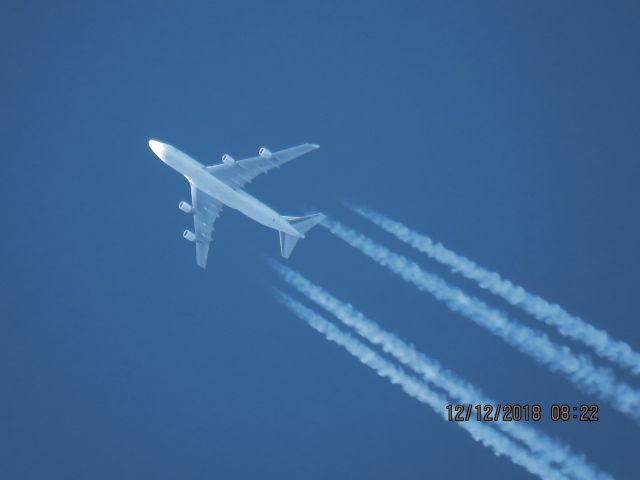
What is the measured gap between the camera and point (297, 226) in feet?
132

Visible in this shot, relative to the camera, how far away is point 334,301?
45281 millimetres

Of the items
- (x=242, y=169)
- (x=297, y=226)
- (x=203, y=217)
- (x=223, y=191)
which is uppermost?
(x=242, y=169)

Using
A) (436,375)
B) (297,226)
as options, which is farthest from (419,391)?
(297,226)

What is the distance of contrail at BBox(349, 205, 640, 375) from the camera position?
36.3m

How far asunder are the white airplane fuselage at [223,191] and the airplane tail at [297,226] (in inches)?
27.1

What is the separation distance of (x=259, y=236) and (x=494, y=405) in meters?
27.6

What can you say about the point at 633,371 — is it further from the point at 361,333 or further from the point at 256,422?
the point at 256,422

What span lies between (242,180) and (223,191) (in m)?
2.59

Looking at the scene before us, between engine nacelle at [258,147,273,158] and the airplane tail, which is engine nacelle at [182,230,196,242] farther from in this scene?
engine nacelle at [258,147,273,158]

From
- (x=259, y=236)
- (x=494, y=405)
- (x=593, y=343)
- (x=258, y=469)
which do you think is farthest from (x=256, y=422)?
(x=593, y=343)

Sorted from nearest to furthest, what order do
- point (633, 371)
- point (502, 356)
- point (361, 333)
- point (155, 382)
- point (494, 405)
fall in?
point (633, 371)
point (494, 405)
point (361, 333)
point (502, 356)
point (155, 382)

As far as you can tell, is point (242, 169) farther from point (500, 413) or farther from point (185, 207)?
point (500, 413)

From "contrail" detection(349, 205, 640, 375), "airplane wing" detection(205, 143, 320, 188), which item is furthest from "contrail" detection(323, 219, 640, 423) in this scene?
"airplane wing" detection(205, 143, 320, 188)

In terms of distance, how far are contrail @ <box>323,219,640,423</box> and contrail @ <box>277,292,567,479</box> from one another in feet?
16.4
